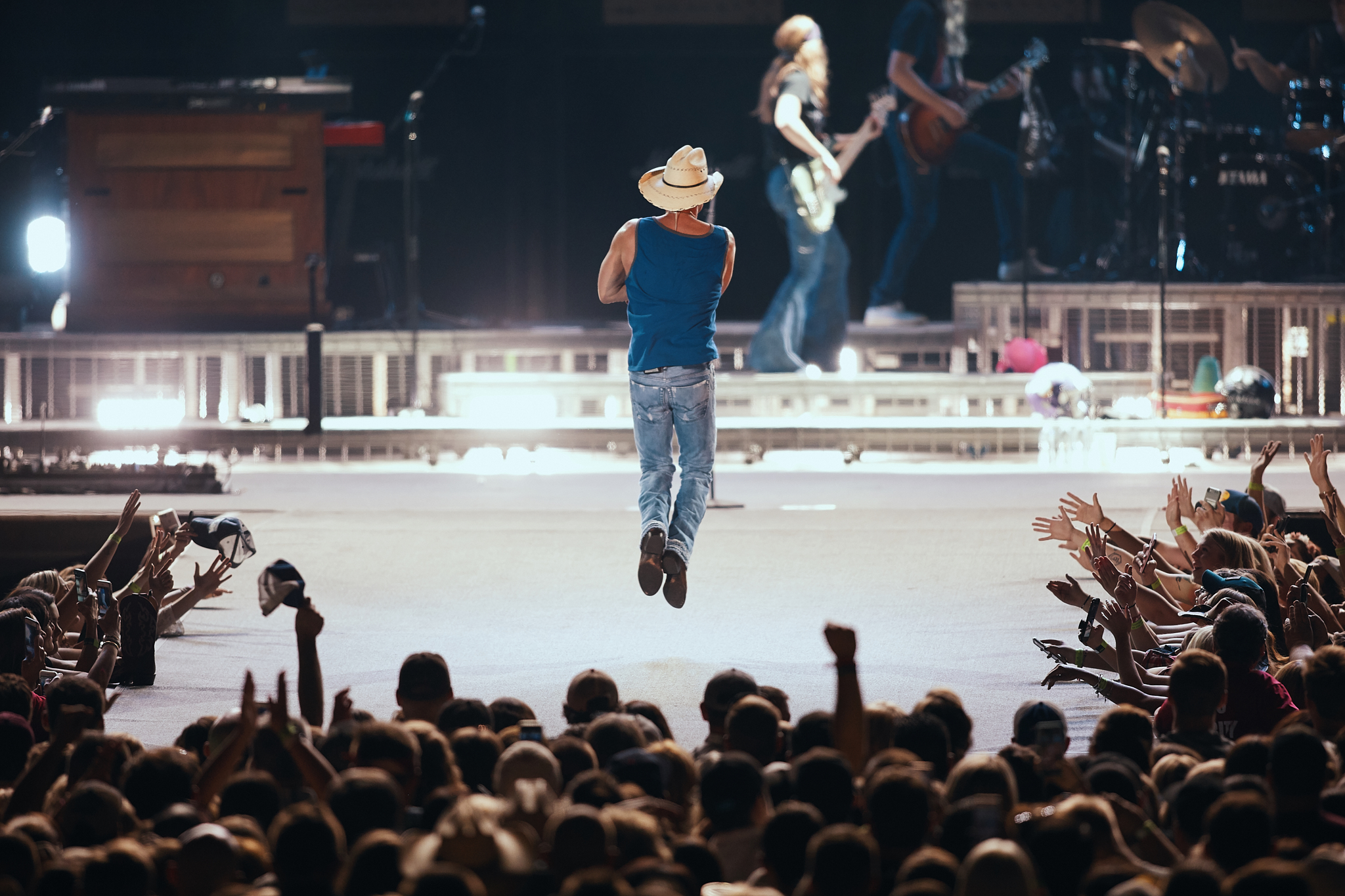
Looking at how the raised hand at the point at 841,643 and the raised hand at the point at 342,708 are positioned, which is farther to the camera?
the raised hand at the point at 342,708

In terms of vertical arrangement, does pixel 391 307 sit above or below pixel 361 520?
above

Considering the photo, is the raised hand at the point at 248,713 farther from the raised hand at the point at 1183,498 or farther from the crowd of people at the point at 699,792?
the raised hand at the point at 1183,498

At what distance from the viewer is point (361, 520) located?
359 inches

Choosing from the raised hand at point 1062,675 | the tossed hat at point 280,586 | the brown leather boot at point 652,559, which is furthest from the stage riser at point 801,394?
the tossed hat at point 280,586

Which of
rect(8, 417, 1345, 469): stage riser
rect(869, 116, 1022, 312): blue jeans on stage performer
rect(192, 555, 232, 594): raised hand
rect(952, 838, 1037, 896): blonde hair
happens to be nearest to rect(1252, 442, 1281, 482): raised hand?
rect(192, 555, 232, 594): raised hand

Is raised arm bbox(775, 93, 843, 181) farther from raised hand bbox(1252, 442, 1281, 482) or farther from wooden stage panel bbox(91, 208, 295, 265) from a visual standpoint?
raised hand bbox(1252, 442, 1281, 482)

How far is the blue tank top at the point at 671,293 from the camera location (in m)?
5.75

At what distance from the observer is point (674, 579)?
565 cm

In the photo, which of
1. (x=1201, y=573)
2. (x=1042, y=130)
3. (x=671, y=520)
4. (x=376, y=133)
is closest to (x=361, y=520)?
(x=671, y=520)

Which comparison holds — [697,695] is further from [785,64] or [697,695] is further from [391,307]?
[391,307]

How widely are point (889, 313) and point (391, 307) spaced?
466 cm

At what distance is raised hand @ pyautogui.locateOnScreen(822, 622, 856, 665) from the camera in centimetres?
352

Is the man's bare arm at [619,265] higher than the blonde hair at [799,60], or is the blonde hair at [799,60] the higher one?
the blonde hair at [799,60]

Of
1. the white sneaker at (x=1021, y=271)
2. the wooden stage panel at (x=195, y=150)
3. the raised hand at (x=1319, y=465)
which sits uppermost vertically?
the wooden stage panel at (x=195, y=150)
